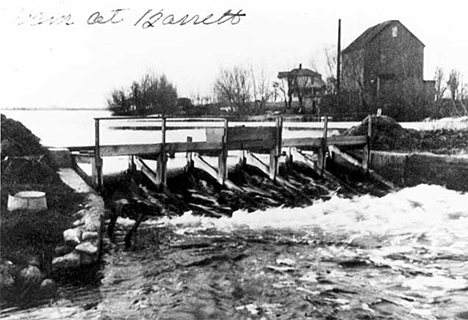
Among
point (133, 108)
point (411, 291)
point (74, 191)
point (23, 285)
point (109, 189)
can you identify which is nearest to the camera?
point (23, 285)

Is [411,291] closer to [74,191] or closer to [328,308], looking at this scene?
[328,308]

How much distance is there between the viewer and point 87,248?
3301 millimetres

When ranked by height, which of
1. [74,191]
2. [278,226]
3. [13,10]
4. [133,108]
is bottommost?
[278,226]

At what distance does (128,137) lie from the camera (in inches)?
314

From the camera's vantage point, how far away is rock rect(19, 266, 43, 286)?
2.84 metres

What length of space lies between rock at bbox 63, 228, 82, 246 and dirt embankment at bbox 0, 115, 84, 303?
5cm

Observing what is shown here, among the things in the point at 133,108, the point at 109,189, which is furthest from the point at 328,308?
the point at 109,189

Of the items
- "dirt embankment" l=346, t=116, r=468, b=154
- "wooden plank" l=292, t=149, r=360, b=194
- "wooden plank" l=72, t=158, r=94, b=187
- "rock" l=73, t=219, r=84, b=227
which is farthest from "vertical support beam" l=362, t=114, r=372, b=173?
"rock" l=73, t=219, r=84, b=227

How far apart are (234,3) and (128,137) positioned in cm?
496

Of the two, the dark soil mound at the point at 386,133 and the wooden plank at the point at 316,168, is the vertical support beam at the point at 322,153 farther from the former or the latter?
the dark soil mound at the point at 386,133

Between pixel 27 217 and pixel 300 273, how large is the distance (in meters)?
1.95

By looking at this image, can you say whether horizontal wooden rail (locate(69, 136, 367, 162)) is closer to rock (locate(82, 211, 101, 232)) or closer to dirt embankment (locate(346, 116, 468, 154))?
dirt embankment (locate(346, 116, 468, 154))

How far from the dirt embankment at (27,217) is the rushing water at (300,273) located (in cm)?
19

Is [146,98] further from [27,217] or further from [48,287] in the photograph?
[48,287]
